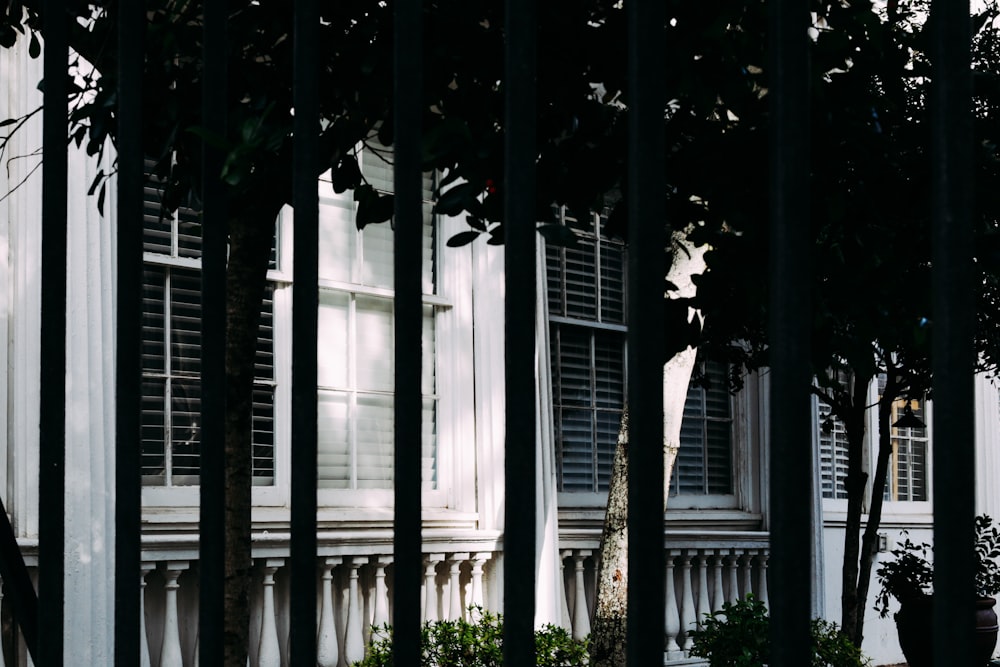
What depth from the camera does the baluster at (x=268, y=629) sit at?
17.0 feet

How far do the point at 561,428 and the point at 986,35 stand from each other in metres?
3.11

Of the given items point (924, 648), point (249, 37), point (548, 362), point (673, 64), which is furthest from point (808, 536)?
point (924, 648)

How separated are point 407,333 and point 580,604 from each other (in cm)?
583

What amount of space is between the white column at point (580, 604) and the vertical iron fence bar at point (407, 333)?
5756mm

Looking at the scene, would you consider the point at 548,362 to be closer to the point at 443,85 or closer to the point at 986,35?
the point at 986,35

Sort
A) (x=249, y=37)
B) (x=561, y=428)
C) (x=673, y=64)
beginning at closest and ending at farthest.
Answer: (x=673, y=64) < (x=249, y=37) < (x=561, y=428)

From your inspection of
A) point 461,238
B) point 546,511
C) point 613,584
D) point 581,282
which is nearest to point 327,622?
point 613,584

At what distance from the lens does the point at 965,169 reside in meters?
A: 0.85

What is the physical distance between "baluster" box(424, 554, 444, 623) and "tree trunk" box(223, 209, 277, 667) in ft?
12.0

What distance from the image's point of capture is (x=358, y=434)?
231 inches

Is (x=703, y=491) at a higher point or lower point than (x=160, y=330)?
lower

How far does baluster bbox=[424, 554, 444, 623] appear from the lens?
5.89 metres

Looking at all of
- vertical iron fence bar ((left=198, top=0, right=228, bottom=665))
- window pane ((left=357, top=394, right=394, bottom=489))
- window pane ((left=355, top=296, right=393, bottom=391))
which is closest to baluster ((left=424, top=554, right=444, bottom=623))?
window pane ((left=357, top=394, right=394, bottom=489))

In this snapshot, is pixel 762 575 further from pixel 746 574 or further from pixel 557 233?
pixel 557 233
